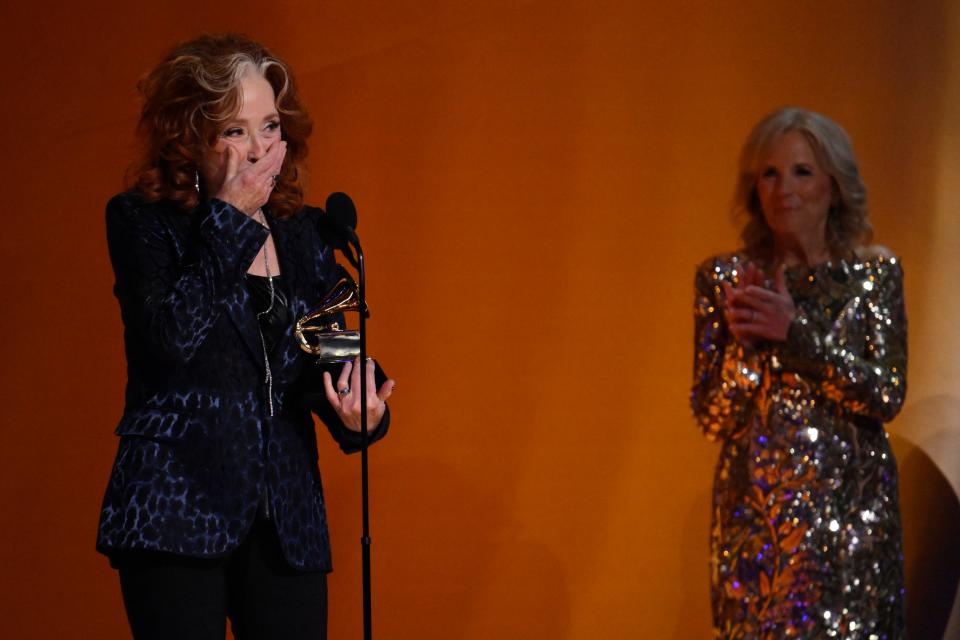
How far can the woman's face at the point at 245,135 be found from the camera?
1812 millimetres

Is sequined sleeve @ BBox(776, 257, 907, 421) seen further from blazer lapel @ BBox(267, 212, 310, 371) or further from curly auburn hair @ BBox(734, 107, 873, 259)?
blazer lapel @ BBox(267, 212, 310, 371)

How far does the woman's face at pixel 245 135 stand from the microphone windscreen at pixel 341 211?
131 millimetres

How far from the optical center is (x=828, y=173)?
8.90 feet

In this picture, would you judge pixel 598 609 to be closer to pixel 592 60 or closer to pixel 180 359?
pixel 592 60

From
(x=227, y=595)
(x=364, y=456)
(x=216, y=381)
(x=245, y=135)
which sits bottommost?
(x=227, y=595)

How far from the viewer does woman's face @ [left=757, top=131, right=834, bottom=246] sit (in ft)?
8.80

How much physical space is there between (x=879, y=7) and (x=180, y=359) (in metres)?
2.74

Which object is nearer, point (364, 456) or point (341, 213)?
point (364, 456)

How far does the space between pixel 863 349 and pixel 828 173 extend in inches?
17.0

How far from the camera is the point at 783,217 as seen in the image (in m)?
2.69

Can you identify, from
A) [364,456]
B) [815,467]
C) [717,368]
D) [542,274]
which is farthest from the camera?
[542,274]

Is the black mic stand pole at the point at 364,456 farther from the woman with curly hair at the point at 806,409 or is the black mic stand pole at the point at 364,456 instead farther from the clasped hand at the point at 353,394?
the woman with curly hair at the point at 806,409

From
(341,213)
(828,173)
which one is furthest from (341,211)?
(828,173)

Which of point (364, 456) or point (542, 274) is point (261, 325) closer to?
point (364, 456)
